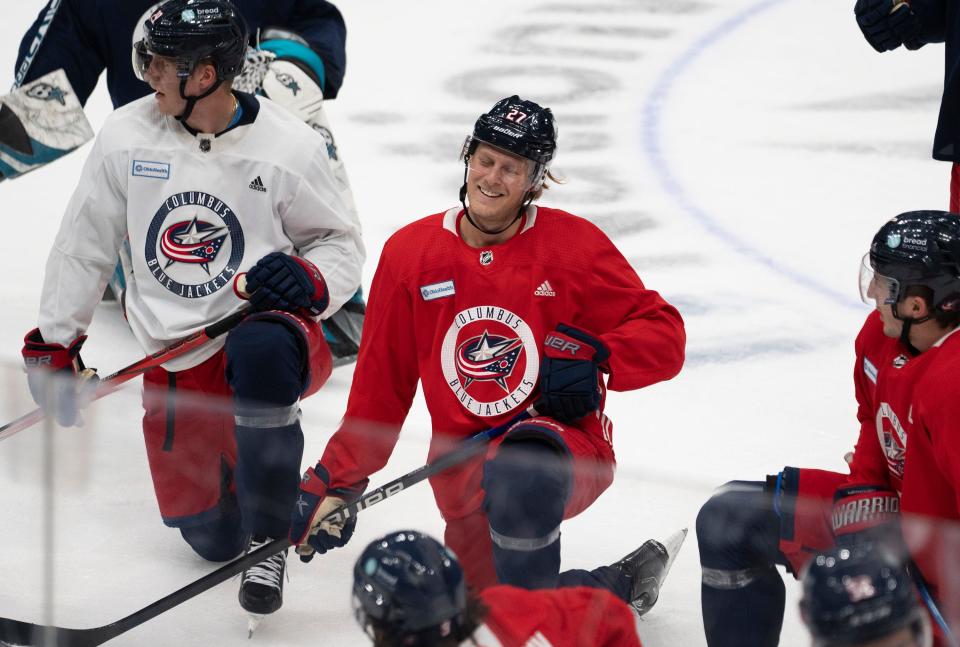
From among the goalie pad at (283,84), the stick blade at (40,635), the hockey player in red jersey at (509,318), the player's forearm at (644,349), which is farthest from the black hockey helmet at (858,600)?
the goalie pad at (283,84)

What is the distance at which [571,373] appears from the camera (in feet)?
7.74

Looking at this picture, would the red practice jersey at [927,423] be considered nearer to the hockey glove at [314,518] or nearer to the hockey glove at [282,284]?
the hockey glove at [314,518]

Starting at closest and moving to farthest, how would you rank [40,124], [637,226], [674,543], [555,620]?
[555,620] < [674,543] < [40,124] < [637,226]

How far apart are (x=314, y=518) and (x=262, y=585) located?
14cm

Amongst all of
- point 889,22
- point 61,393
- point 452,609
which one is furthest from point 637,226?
point 452,609

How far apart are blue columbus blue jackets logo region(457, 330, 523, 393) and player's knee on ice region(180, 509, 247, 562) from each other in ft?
1.53

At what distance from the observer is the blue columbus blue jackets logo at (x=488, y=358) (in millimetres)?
2498

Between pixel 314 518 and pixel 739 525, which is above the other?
pixel 739 525

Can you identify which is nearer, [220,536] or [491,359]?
[220,536]

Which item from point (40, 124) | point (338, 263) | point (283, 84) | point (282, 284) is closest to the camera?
point (282, 284)

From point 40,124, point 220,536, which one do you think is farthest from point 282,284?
point 40,124

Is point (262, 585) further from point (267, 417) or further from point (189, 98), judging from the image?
point (189, 98)

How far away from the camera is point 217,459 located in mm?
2236

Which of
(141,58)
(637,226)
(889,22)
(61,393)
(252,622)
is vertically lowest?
(637,226)
